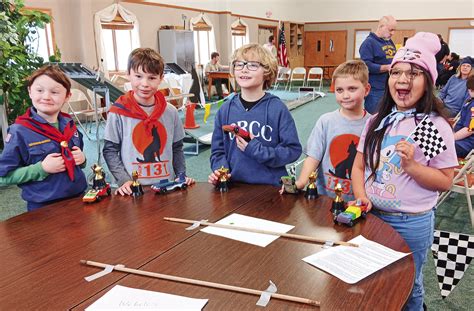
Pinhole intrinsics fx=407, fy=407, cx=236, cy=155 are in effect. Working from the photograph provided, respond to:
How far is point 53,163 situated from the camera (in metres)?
1.88

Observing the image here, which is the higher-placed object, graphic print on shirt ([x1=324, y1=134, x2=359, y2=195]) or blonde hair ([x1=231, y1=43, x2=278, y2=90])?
blonde hair ([x1=231, y1=43, x2=278, y2=90])

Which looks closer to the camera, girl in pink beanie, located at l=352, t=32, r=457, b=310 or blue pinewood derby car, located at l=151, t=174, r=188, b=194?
girl in pink beanie, located at l=352, t=32, r=457, b=310

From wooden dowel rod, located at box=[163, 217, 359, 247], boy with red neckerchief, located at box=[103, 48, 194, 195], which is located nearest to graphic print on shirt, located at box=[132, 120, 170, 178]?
boy with red neckerchief, located at box=[103, 48, 194, 195]

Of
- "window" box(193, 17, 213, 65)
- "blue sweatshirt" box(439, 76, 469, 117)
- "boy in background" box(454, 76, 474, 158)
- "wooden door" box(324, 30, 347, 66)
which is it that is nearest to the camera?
"boy in background" box(454, 76, 474, 158)

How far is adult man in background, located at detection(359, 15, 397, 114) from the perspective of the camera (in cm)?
405

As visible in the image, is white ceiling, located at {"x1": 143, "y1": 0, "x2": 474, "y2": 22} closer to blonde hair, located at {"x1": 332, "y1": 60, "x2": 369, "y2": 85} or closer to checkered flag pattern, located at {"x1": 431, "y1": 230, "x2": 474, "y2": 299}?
blonde hair, located at {"x1": 332, "y1": 60, "x2": 369, "y2": 85}

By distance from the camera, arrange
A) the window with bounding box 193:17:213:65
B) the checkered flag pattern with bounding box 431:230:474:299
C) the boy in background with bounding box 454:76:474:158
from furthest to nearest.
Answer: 1. the window with bounding box 193:17:213:65
2. the boy in background with bounding box 454:76:474:158
3. the checkered flag pattern with bounding box 431:230:474:299

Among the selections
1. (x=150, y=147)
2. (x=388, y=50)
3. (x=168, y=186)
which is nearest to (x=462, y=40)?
(x=388, y=50)

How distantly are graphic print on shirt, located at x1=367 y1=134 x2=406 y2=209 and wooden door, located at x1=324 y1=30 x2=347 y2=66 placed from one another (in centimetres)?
1641

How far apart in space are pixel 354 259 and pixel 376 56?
11.1ft

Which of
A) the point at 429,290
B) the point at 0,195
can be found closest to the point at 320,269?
the point at 429,290

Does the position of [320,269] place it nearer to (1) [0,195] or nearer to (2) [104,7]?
(1) [0,195]

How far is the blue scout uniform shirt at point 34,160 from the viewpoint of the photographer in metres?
1.89

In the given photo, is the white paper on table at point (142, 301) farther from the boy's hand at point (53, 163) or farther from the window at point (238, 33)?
the window at point (238, 33)
